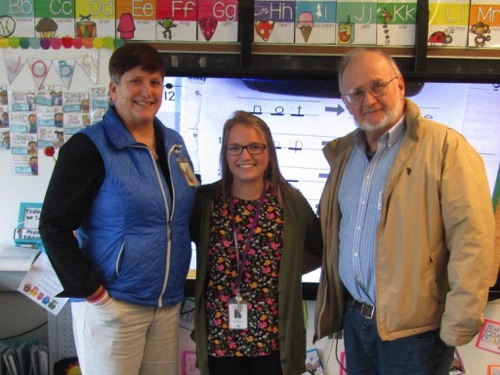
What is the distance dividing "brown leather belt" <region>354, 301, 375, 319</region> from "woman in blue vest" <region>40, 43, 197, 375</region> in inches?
23.4

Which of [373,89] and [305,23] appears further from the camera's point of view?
[305,23]

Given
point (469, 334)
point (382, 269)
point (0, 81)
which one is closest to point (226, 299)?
point (382, 269)

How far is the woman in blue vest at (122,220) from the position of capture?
1.53 metres

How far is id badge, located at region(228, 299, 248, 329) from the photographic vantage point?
1.71 metres

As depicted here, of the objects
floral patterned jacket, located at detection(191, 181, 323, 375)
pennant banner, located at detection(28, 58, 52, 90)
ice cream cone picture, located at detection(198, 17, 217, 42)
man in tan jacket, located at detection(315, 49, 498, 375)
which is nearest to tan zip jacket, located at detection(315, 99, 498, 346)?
man in tan jacket, located at detection(315, 49, 498, 375)

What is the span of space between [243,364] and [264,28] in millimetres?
1438

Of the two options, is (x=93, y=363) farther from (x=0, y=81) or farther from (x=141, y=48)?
(x=0, y=81)

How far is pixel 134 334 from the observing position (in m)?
1.66

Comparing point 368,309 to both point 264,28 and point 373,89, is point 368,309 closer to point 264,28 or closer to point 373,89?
point 373,89

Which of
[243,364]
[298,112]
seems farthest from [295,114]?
[243,364]

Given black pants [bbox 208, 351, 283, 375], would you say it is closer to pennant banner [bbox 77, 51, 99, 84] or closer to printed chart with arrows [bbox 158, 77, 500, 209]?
printed chart with arrows [bbox 158, 77, 500, 209]

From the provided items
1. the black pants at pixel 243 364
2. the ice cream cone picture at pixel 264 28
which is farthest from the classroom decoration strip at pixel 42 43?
the black pants at pixel 243 364

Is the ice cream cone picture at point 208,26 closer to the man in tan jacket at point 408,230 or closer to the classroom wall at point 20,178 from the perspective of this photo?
the classroom wall at point 20,178

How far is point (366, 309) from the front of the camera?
155 cm
